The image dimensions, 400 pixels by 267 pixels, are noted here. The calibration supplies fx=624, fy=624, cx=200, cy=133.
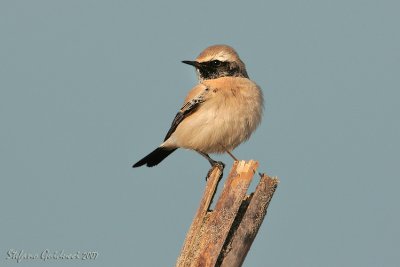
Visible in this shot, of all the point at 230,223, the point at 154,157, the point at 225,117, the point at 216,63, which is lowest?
the point at 230,223

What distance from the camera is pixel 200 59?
10.3 m

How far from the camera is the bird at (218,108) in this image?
934cm

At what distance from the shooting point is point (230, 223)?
6.23 m

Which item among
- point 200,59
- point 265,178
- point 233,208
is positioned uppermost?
point 200,59

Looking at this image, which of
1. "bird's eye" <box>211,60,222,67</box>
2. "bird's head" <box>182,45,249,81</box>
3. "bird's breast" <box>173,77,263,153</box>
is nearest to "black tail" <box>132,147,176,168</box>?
"bird's breast" <box>173,77,263,153</box>

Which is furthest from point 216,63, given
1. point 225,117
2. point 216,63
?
point 225,117

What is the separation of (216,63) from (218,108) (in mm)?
1212

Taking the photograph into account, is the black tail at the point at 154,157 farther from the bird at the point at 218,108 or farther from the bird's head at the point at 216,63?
the bird's head at the point at 216,63

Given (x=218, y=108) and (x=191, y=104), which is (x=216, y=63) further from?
(x=218, y=108)

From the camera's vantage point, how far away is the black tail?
11195 mm

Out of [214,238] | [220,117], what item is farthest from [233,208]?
[220,117]

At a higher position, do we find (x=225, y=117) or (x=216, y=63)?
(x=216, y=63)

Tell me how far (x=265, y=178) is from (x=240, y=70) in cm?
415

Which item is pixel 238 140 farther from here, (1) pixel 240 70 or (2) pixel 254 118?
(1) pixel 240 70
